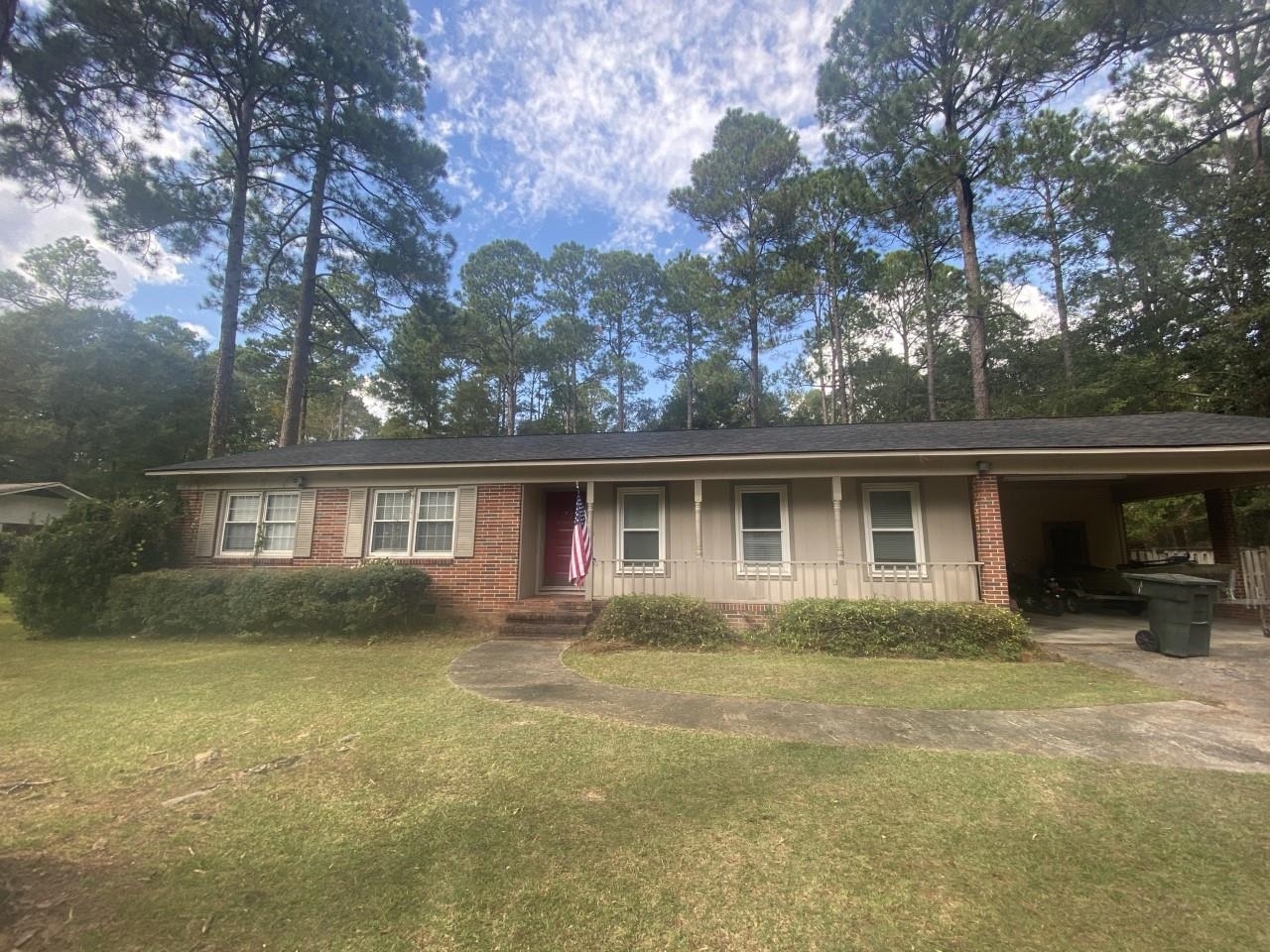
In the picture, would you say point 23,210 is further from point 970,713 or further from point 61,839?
point 970,713

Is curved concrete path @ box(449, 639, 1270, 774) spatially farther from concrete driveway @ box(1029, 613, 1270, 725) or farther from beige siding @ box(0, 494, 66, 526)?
beige siding @ box(0, 494, 66, 526)

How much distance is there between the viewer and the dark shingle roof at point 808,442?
7.92 meters

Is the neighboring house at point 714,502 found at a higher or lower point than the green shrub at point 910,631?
higher

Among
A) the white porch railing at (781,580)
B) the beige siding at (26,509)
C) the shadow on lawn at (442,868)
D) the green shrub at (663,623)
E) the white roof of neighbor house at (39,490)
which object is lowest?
the shadow on lawn at (442,868)

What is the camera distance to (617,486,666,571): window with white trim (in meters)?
9.80

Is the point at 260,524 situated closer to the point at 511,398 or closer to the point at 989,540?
the point at 989,540

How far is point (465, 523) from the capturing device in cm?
983

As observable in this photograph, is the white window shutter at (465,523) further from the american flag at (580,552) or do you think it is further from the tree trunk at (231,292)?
the tree trunk at (231,292)

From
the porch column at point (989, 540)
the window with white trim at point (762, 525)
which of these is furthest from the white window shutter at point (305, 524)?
the porch column at point (989, 540)

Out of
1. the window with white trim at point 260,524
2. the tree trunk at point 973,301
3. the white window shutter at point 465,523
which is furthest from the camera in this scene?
the tree trunk at point 973,301

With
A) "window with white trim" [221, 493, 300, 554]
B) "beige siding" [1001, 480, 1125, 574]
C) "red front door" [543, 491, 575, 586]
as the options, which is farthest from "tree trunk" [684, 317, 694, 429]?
"window with white trim" [221, 493, 300, 554]

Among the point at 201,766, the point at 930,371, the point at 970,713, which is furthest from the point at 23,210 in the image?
the point at 930,371

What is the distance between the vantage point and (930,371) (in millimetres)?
22938

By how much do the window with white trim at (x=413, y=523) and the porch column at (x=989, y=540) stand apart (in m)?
8.76
